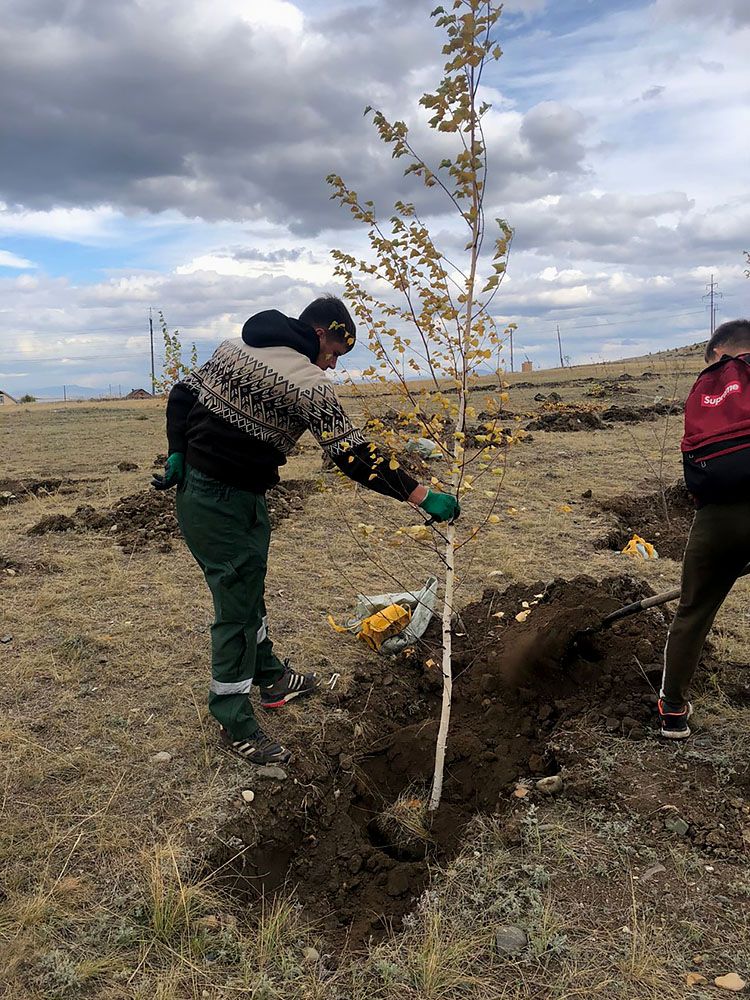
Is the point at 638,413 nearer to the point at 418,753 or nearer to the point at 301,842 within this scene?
the point at 418,753

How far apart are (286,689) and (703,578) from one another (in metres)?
2.33

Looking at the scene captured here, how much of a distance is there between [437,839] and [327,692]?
132cm

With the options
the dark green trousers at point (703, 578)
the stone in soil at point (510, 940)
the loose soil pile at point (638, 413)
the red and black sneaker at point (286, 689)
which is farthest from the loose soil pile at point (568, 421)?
the stone in soil at point (510, 940)

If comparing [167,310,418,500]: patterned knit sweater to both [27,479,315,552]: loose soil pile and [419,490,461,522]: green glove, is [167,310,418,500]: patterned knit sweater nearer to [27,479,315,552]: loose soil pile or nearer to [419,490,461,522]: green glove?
[419,490,461,522]: green glove

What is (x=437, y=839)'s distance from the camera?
2809 mm

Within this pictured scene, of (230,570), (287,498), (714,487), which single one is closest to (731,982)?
(714,487)

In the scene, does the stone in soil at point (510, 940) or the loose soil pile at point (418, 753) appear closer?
the stone in soil at point (510, 940)

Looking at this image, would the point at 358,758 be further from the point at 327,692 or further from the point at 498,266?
the point at 498,266

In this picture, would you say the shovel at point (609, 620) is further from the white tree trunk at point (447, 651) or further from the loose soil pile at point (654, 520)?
the loose soil pile at point (654, 520)

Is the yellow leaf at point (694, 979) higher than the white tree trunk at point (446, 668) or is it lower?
lower

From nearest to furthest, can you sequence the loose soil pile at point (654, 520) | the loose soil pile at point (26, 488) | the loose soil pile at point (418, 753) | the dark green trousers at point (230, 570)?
the loose soil pile at point (418, 753), the dark green trousers at point (230, 570), the loose soil pile at point (654, 520), the loose soil pile at point (26, 488)

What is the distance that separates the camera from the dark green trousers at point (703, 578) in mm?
2879

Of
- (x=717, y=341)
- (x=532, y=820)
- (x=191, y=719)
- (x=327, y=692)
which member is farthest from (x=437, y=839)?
(x=717, y=341)

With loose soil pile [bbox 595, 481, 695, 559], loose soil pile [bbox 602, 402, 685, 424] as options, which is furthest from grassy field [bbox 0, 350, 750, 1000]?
loose soil pile [bbox 602, 402, 685, 424]
